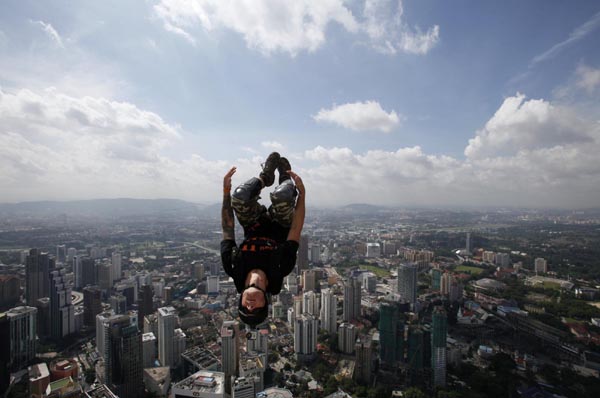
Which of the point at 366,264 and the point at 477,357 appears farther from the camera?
the point at 366,264

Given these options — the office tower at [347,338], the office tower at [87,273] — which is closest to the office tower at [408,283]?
the office tower at [347,338]

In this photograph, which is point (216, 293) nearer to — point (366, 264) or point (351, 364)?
point (351, 364)

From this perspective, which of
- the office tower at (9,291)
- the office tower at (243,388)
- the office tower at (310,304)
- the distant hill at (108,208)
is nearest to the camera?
the office tower at (243,388)

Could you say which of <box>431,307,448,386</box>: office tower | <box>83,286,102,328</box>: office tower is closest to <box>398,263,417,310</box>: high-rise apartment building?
<box>431,307,448,386</box>: office tower

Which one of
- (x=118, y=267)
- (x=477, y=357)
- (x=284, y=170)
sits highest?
(x=284, y=170)

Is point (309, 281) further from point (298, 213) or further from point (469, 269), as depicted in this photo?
point (298, 213)

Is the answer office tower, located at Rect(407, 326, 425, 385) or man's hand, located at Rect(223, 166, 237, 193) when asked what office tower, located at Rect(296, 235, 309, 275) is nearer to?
office tower, located at Rect(407, 326, 425, 385)

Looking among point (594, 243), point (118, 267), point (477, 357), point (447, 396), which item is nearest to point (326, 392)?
point (447, 396)

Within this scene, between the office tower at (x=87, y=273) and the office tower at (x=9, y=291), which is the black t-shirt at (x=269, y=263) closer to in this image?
the office tower at (x=9, y=291)
